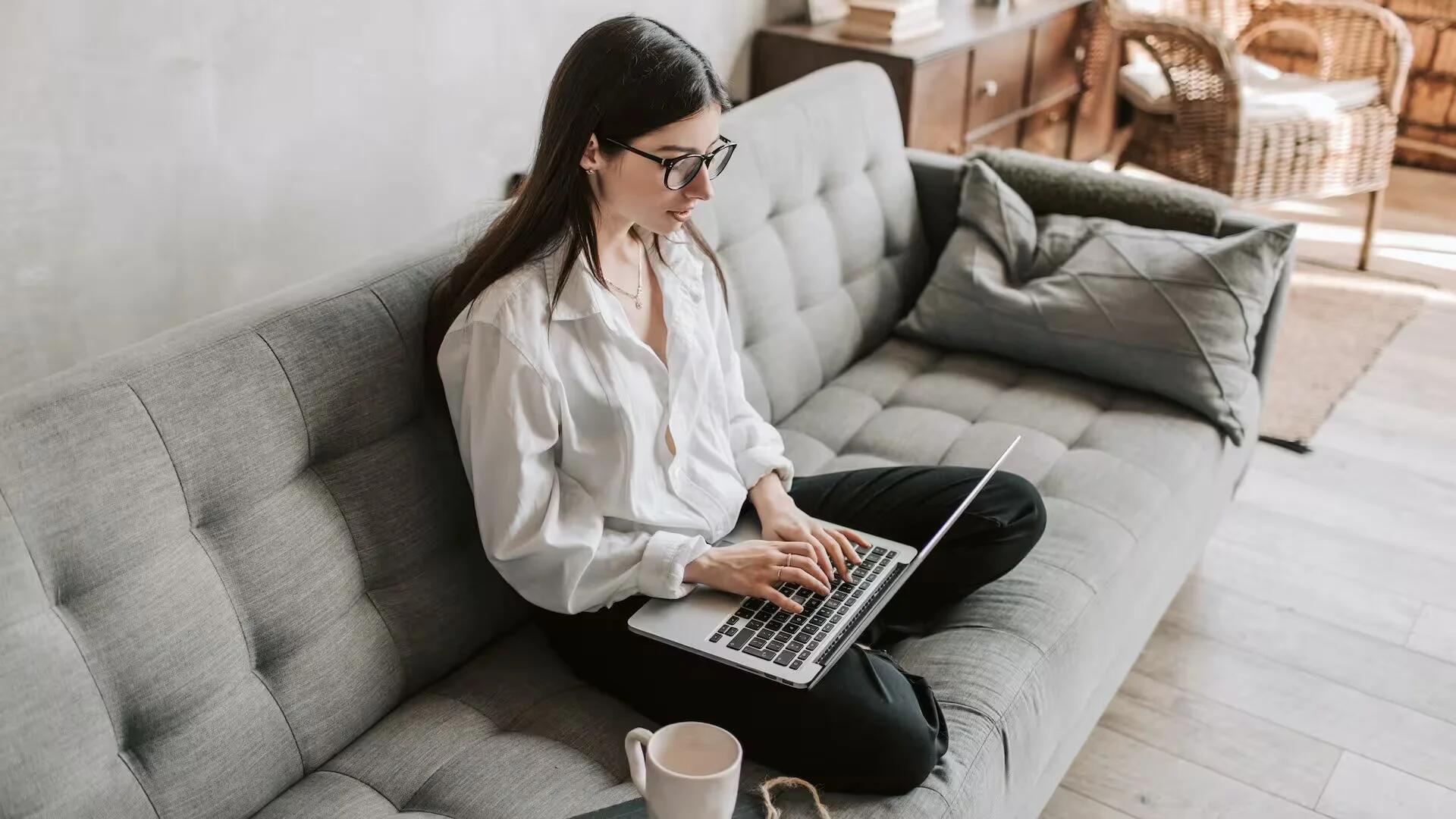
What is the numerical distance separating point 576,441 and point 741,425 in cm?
34

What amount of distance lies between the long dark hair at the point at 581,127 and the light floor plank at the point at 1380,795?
1310 mm

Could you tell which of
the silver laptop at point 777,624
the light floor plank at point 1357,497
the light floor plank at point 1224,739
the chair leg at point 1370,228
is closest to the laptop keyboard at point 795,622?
the silver laptop at point 777,624

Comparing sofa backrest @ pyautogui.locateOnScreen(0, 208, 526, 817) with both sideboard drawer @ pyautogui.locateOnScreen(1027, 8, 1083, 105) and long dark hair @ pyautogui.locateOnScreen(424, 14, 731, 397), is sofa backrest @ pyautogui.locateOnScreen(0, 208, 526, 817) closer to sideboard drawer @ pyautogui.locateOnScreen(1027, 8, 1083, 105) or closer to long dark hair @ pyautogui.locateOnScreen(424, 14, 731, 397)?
long dark hair @ pyautogui.locateOnScreen(424, 14, 731, 397)

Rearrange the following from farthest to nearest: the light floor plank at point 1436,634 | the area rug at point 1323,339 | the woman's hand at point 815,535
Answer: the area rug at point 1323,339 < the light floor plank at point 1436,634 < the woman's hand at point 815,535

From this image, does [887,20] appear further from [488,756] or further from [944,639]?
[488,756]

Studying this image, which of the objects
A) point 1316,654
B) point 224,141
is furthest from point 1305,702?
point 224,141

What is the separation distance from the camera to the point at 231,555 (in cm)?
129

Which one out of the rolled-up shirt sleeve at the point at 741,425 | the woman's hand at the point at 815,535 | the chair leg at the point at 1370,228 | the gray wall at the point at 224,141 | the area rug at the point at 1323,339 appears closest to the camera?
the woman's hand at the point at 815,535

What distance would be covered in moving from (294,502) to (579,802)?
43cm

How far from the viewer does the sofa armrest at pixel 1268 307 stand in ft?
7.38

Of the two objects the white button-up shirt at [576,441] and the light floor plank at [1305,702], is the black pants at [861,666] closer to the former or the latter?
the white button-up shirt at [576,441]

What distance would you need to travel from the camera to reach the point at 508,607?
1593 millimetres

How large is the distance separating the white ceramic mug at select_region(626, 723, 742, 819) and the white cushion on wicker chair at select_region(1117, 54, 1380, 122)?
2824 millimetres

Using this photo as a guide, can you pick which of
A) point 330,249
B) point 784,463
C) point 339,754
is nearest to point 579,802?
point 339,754
